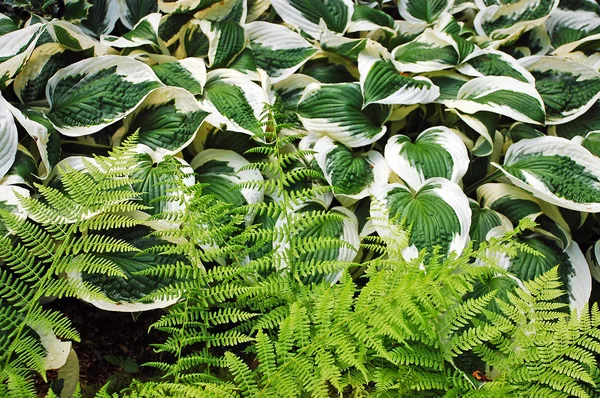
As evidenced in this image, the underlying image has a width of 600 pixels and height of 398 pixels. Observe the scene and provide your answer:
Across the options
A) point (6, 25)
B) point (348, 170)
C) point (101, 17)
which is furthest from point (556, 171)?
point (6, 25)

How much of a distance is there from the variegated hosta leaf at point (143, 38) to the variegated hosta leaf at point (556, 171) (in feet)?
3.81

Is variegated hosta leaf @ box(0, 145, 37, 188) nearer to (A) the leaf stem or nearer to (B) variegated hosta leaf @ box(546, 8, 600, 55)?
(A) the leaf stem

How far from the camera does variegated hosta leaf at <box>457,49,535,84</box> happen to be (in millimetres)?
1878

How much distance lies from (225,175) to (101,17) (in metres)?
0.93

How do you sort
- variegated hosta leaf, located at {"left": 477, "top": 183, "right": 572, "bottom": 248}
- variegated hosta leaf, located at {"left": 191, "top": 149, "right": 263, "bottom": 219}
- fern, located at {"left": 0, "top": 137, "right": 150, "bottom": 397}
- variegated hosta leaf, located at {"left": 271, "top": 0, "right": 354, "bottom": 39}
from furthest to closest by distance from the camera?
variegated hosta leaf, located at {"left": 271, "top": 0, "right": 354, "bottom": 39}, variegated hosta leaf, located at {"left": 477, "top": 183, "right": 572, "bottom": 248}, variegated hosta leaf, located at {"left": 191, "top": 149, "right": 263, "bottom": 219}, fern, located at {"left": 0, "top": 137, "right": 150, "bottom": 397}

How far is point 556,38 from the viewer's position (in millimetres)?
2256

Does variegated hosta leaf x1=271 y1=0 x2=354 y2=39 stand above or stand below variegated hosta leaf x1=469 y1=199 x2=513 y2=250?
above

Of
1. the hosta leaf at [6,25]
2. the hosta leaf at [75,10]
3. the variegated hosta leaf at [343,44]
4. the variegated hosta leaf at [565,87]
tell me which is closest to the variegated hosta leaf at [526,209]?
the variegated hosta leaf at [565,87]

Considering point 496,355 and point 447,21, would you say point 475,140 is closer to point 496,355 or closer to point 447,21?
point 447,21

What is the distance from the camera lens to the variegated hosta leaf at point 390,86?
169 cm

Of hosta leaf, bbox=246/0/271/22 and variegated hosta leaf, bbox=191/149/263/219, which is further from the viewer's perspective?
hosta leaf, bbox=246/0/271/22

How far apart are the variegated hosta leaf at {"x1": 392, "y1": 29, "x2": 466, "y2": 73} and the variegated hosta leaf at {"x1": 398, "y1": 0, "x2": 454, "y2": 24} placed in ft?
0.99

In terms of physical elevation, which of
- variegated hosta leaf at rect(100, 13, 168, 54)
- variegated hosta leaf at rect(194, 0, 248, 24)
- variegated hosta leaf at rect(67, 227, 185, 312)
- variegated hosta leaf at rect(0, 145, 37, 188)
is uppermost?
variegated hosta leaf at rect(194, 0, 248, 24)

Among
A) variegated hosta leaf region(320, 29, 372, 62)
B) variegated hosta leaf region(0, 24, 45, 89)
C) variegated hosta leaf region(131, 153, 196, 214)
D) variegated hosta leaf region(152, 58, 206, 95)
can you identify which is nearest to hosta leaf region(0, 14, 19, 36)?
variegated hosta leaf region(0, 24, 45, 89)
